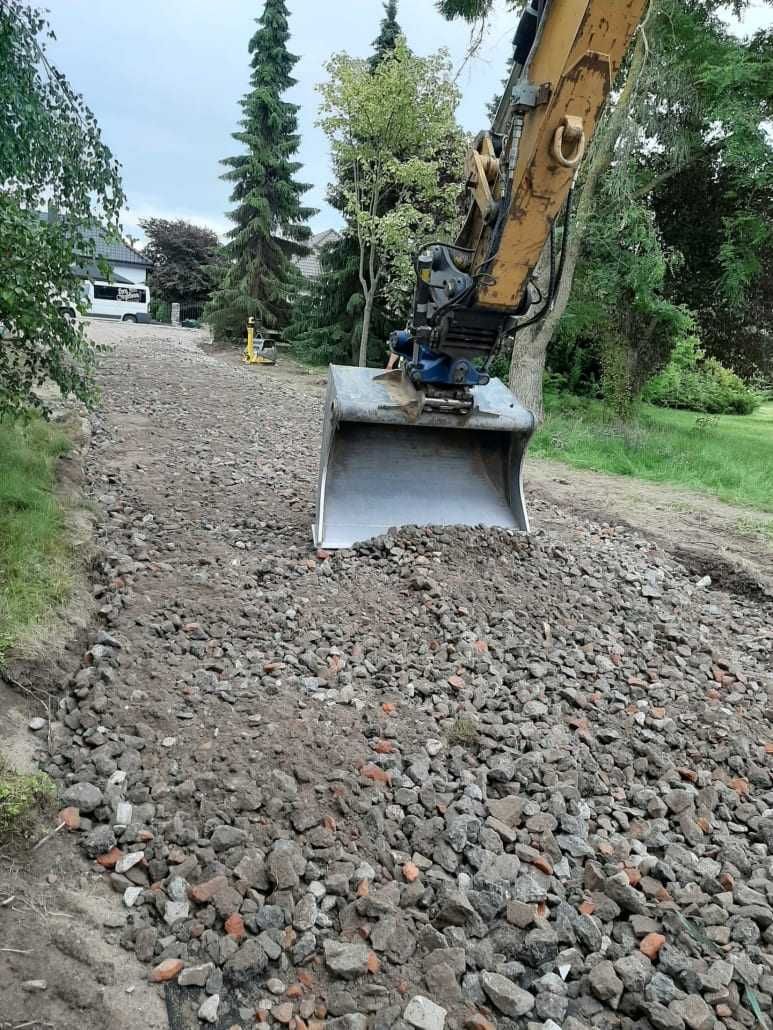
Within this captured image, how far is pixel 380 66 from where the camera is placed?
13961 mm

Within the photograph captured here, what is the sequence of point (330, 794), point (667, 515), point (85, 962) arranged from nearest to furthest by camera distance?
point (85, 962) < point (330, 794) < point (667, 515)

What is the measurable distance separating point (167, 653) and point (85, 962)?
157cm

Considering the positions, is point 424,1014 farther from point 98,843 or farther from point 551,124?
point 551,124

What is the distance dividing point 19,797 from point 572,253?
428 inches

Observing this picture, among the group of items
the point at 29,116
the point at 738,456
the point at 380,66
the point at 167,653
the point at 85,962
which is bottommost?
the point at 85,962

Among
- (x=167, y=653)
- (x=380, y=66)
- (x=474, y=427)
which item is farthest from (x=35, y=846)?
(x=380, y=66)

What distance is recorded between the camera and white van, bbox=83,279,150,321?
108 feet

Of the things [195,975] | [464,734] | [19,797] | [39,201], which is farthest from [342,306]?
[195,975]

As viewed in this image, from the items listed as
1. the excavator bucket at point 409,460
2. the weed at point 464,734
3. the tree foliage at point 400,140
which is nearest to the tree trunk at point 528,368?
the tree foliage at point 400,140

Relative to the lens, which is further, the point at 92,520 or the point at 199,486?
the point at 199,486

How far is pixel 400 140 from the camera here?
14.4m

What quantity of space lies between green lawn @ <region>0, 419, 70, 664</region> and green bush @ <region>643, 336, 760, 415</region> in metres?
11.9

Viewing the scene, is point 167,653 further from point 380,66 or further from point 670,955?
point 380,66

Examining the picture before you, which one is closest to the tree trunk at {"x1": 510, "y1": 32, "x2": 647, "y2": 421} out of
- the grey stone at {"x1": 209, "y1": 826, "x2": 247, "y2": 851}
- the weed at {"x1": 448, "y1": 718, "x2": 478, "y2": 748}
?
the weed at {"x1": 448, "y1": 718, "x2": 478, "y2": 748}
